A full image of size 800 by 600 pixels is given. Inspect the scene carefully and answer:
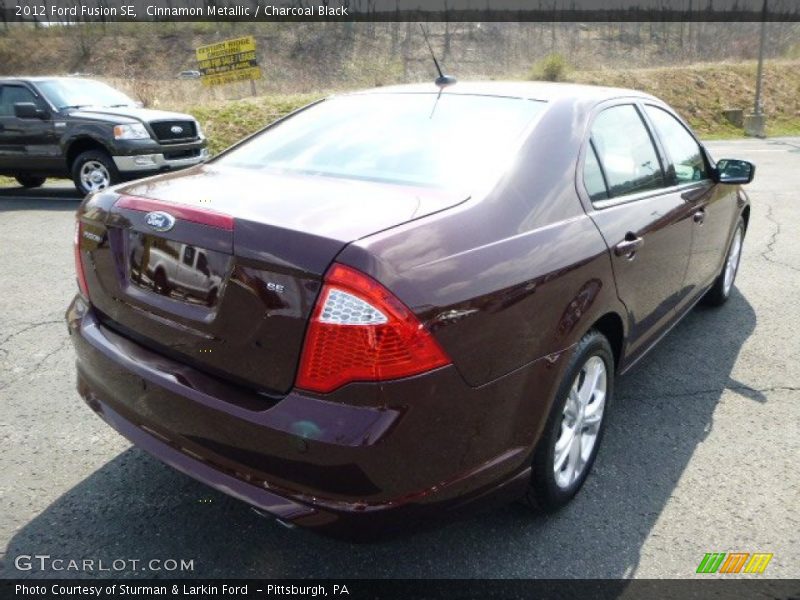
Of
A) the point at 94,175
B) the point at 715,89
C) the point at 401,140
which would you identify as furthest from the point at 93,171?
the point at 715,89

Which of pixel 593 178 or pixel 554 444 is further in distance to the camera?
pixel 593 178

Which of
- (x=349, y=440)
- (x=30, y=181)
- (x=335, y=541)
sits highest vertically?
(x=349, y=440)

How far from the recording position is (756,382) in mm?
3641

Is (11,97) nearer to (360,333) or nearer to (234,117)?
(234,117)

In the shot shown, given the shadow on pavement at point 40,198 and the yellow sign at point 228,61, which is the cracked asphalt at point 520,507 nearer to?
the shadow on pavement at point 40,198

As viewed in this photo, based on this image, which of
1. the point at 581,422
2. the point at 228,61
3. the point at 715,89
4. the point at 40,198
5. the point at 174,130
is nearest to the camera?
the point at 581,422

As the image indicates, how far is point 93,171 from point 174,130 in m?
1.30

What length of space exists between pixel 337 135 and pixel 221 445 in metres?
1.51

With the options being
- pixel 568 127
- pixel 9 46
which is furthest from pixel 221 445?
pixel 9 46

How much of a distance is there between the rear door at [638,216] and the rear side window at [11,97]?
374 inches

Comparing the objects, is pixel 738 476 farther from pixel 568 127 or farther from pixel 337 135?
pixel 337 135

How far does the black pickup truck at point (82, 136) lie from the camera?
9.08 m

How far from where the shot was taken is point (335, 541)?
6.56 feet

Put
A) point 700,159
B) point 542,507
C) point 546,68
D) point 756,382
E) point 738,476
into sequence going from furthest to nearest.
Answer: point 546,68 < point 700,159 < point 756,382 < point 738,476 < point 542,507
